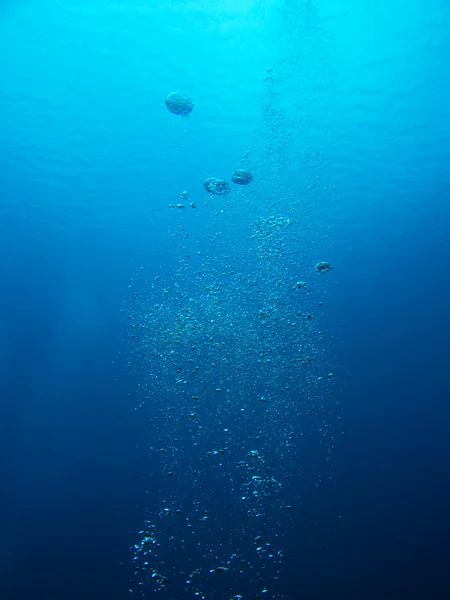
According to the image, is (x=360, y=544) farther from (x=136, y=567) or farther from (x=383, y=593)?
(x=136, y=567)

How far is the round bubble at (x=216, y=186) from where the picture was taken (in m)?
12.3

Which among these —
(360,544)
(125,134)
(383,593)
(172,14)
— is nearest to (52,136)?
(125,134)

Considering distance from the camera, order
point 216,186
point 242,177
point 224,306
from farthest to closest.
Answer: point 216,186 → point 242,177 → point 224,306

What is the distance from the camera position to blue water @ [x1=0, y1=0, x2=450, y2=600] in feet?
31.4

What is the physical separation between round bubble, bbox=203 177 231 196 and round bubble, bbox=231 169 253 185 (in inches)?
15.9

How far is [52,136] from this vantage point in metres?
11.8

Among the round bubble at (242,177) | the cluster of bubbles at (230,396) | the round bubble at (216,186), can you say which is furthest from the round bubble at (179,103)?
the round bubble at (242,177)

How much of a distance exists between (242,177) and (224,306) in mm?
4261

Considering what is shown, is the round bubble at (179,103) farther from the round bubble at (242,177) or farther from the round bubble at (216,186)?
the round bubble at (242,177)

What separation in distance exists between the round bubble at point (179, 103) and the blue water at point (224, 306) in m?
0.22

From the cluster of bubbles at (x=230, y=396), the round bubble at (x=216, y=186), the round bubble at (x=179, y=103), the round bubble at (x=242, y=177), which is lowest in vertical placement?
the cluster of bubbles at (x=230, y=396)

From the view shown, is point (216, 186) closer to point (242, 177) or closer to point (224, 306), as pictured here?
point (242, 177)

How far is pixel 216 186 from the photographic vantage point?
40.9 feet

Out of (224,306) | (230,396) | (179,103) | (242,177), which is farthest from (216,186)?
(230,396)
